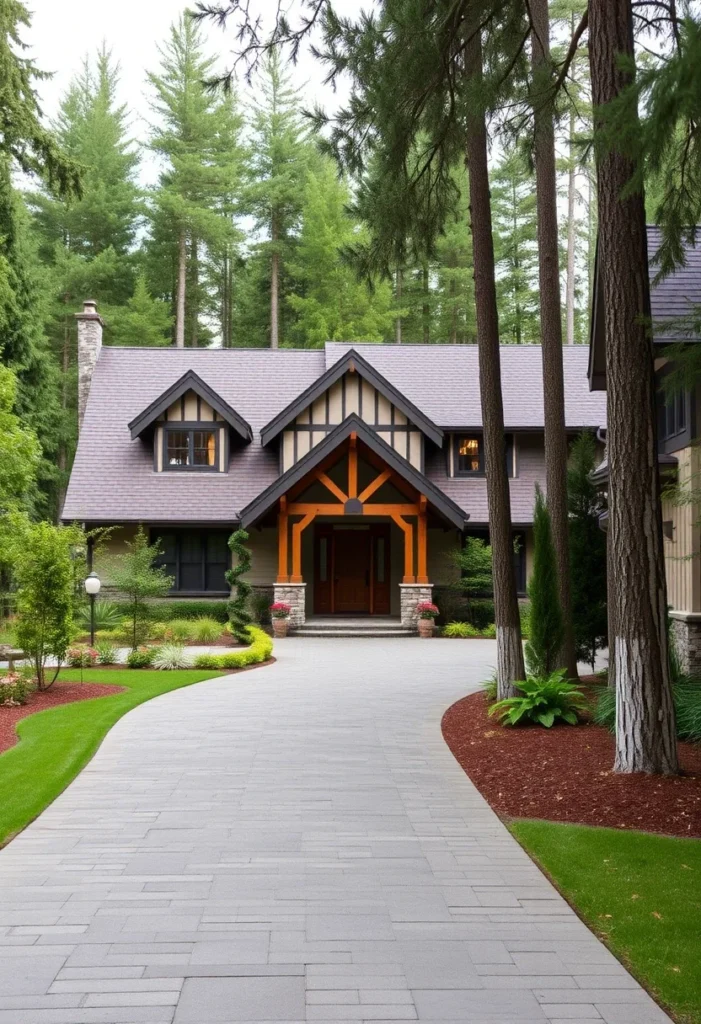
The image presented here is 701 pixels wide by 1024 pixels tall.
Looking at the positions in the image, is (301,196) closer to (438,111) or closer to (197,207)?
(197,207)

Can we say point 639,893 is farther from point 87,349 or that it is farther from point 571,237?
point 571,237

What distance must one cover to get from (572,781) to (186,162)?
3419 cm

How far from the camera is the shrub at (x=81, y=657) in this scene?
1501 cm

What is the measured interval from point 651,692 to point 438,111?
284 inches

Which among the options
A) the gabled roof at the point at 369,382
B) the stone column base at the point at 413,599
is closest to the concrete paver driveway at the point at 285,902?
the stone column base at the point at 413,599

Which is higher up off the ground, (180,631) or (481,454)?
(481,454)

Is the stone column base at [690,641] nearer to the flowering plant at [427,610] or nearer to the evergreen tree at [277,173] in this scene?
the flowering plant at [427,610]

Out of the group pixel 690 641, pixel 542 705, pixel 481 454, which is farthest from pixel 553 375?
pixel 481 454

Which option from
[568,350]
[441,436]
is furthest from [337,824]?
[568,350]

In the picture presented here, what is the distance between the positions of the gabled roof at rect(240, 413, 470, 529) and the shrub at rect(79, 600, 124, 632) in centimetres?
357

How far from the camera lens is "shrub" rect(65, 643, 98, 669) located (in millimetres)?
15009

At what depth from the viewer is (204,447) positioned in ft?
83.2

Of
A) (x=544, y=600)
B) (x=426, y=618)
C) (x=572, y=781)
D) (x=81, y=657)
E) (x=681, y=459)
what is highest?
(x=681, y=459)

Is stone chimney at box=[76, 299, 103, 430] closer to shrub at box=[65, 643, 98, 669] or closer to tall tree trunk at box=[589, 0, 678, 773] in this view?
shrub at box=[65, 643, 98, 669]
